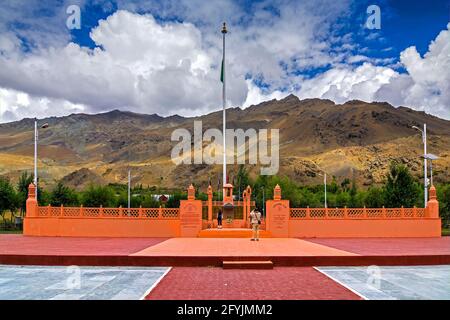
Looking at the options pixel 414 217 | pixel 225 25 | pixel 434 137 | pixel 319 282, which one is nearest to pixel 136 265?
pixel 319 282

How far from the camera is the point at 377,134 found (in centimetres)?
14562

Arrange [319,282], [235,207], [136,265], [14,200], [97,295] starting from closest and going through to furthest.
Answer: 1. [97,295]
2. [319,282]
3. [136,265]
4. [235,207]
5. [14,200]

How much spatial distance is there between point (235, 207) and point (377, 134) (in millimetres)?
130584

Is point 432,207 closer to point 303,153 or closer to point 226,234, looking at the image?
point 226,234

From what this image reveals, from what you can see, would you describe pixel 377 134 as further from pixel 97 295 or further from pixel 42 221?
pixel 97 295

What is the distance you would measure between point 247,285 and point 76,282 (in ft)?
12.6

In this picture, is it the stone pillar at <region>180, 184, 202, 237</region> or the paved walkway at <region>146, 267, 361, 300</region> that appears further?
the stone pillar at <region>180, 184, 202, 237</region>

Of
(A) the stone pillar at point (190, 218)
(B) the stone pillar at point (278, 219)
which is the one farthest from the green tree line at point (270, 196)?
(A) the stone pillar at point (190, 218)

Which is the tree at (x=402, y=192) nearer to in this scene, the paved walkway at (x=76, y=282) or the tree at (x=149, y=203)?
the paved walkway at (x=76, y=282)

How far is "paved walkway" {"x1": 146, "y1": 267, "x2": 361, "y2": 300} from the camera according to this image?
8.58 metres

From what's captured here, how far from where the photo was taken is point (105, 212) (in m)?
22.3

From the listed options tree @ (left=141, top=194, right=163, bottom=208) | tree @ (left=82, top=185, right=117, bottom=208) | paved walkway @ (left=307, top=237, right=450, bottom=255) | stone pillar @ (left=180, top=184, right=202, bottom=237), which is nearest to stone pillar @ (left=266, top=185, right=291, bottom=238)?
stone pillar @ (left=180, top=184, right=202, bottom=237)

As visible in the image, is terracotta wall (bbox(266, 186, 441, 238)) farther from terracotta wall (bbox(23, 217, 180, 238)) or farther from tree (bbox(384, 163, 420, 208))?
tree (bbox(384, 163, 420, 208))

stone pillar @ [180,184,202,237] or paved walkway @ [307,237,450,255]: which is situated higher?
stone pillar @ [180,184,202,237]
